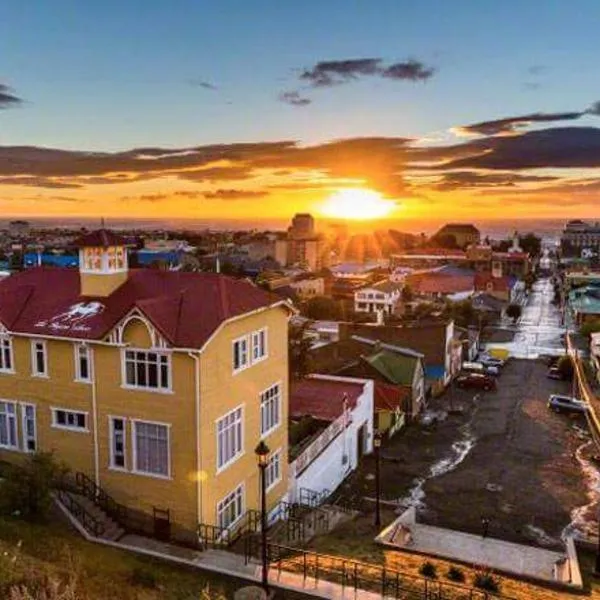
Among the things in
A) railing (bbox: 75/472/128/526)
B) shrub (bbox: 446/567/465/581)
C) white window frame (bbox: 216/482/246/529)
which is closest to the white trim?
railing (bbox: 75/472/128/526)

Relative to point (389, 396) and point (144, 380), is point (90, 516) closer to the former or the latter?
point (144, 380)

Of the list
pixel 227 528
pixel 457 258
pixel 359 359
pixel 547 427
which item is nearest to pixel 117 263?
pixel 227 528

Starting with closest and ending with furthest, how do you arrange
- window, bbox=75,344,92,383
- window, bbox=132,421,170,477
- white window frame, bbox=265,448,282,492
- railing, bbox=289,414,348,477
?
window, bbox=132,421,170,477 < window, bbox=75,344,92,383 < white window frame, bbox=265,448,282,492 < railing, bbox=289,414,348,477

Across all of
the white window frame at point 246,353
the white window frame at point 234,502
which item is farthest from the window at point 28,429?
the white window frame at point 246,353

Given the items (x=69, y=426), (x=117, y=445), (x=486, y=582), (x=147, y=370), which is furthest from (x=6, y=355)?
(x=486, y=582)

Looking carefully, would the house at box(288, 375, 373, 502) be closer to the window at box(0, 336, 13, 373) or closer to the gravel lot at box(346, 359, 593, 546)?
the gravel lot at box(346, 359, 593, 546)

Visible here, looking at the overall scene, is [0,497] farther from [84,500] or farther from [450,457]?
[450,457]

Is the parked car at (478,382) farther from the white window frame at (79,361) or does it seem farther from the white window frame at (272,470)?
the white window frame at (79,361)
